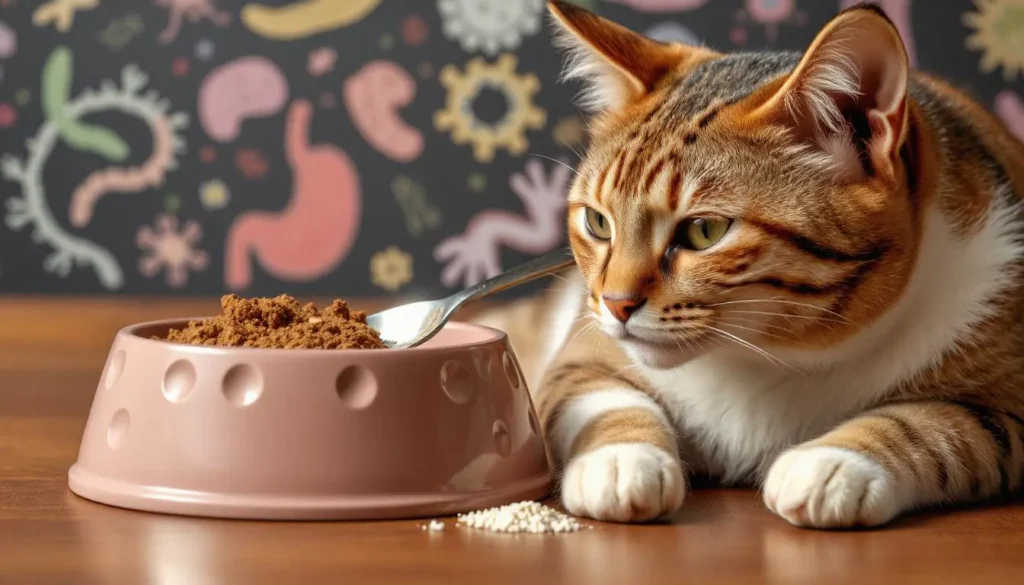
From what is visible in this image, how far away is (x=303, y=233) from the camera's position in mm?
2746

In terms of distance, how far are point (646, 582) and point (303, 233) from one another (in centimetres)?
199

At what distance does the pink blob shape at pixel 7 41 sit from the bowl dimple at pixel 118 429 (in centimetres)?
188

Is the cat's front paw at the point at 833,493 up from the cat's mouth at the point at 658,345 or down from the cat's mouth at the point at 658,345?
down

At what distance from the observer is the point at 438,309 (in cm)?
124

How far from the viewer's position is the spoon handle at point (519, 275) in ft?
3.94

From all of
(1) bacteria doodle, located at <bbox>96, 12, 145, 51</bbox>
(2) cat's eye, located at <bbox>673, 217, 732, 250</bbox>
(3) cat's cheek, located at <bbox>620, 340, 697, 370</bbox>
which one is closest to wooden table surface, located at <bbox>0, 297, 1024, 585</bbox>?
(3) cat's cheek, located at <bbox>620, 340, 697, 370</bbox>

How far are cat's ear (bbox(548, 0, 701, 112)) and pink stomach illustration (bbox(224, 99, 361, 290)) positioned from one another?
1430mm

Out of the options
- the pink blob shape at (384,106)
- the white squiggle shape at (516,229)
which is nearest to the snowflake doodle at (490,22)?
the pink blob shape at (384,106)

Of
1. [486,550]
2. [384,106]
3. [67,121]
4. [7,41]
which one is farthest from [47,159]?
[486,550]

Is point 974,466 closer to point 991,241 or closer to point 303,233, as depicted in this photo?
point 991,241

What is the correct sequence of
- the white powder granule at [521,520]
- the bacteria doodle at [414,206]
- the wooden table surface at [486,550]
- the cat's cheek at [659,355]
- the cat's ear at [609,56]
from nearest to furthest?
the wooden table surface at [486,550] < the white powder granule at [521,520] < the cat's cheek at [659,355] < the cat's ear at [609,56] < the bacteria doodle at [414,206]

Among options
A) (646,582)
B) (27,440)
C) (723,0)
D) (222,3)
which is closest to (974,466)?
(646,582)

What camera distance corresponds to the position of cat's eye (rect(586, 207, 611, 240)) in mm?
1198

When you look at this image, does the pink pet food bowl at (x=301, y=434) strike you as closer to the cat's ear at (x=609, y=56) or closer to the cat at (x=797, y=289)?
the cat at (x=797, y=289)
